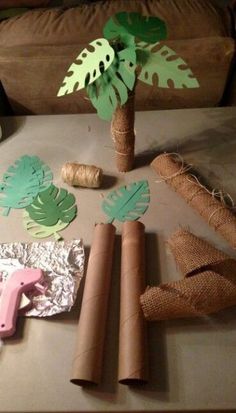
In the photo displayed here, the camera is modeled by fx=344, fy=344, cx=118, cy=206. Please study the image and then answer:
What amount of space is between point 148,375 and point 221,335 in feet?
0.53

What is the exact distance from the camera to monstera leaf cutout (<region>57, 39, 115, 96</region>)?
738 mm

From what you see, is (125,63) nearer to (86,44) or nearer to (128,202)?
(128,202)

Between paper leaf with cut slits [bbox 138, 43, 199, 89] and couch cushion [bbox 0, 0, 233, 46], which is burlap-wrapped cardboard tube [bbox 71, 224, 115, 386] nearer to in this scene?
paper leaf with cut slits [bbox 138, 43, 199, 89]

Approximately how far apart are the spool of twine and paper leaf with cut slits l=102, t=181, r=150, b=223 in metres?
0.06

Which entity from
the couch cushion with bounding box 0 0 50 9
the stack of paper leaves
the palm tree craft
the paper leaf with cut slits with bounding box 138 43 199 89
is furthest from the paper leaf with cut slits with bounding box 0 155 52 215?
the couch cushion with bounding box 0 0 50 9

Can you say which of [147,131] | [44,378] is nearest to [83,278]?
[44,378]

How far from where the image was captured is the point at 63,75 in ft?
3.84

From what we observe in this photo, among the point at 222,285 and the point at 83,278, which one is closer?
the point at 222,285

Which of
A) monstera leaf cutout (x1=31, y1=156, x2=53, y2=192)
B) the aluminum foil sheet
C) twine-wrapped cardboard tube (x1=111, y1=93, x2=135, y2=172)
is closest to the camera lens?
the aluminum foil sheet

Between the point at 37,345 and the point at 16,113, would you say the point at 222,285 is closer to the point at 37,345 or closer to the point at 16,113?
the point at 37,345

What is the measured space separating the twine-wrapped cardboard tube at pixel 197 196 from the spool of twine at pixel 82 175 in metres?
0.17

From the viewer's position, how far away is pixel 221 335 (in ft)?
2.19

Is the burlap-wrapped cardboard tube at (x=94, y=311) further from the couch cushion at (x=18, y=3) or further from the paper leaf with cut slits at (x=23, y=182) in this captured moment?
the couch cushion at (x=18, y=3)

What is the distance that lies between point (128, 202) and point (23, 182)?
1.01ft
